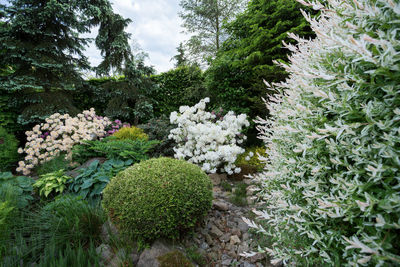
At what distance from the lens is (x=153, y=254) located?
1.97 metres

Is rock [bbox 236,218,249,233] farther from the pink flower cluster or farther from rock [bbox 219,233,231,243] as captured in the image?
the pink flower cluster

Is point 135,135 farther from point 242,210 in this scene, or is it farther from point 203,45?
point 203,45

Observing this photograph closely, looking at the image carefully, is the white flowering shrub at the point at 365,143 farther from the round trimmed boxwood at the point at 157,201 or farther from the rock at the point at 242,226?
the rock at the point at 242,226

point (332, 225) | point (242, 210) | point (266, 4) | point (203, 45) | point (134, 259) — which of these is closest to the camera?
point (332, 225)

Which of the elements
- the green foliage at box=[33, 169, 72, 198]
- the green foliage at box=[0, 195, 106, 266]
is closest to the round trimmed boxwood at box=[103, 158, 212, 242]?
the green foliage at box=[0, 195, 106, 266]

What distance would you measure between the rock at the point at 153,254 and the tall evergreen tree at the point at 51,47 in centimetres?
709

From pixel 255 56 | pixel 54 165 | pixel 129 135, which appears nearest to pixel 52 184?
pixel 54 165

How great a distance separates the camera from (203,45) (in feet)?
41.0

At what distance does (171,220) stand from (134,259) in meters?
0.56

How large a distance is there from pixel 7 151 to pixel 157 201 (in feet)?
21.6

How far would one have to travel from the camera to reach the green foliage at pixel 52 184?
118 inches

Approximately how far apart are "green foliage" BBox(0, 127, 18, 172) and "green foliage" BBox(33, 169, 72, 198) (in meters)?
3.90

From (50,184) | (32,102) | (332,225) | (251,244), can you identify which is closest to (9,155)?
(32,102)

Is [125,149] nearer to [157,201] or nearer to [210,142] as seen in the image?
[210,142]
